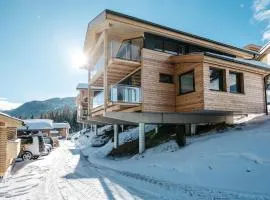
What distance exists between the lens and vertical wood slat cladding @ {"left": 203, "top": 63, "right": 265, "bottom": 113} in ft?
54.5

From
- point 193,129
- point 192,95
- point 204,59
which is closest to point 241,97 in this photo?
point 192,95

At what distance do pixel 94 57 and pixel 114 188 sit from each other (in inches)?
639

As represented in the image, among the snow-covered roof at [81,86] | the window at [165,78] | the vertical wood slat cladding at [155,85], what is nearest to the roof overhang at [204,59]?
the vertical wood slat cladding at [155,85]

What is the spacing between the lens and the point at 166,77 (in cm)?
1883

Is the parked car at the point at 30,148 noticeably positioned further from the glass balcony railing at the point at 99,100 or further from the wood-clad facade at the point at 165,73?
the wood-clad facade at the point at 165,73

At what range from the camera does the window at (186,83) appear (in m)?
17.7

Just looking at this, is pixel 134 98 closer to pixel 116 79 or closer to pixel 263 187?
pixel 116 79

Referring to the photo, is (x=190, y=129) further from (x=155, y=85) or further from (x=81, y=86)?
(x=81, y=86)

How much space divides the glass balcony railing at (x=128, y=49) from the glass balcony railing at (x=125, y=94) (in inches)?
90.3

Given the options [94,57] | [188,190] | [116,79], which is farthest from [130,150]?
[188,190]

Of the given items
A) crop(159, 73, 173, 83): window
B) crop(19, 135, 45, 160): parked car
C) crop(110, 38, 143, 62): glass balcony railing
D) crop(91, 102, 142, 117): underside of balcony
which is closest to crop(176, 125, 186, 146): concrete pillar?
crop(91, 102, 142, 117): underside of balcony

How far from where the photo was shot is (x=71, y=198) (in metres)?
8.40

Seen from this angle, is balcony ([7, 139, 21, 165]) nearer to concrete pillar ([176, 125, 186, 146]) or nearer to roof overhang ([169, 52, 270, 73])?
concrete pillar ([176, 125, 186, 146])

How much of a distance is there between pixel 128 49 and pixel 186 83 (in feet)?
15.9
